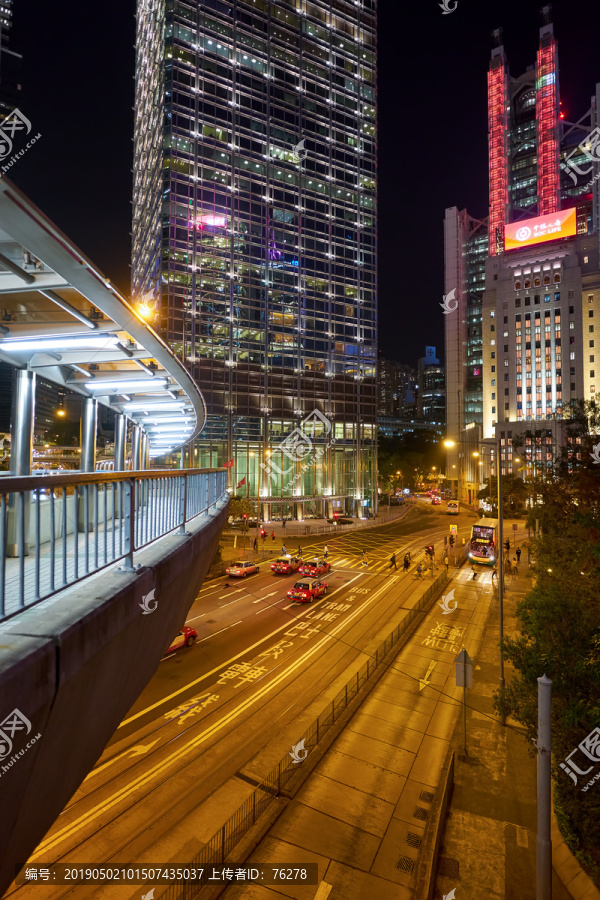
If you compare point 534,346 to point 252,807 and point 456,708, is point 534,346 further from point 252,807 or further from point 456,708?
point 252,807

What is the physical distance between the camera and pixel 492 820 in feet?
33.0

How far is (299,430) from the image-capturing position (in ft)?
180

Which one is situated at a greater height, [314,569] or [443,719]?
[314,569]

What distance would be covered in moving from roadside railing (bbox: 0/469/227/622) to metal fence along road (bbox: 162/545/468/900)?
6.10m

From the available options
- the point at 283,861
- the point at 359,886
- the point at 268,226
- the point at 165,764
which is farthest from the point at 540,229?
the point at 283,861

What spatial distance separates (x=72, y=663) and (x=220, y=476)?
10.7m

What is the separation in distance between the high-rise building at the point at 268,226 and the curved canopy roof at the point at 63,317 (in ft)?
129

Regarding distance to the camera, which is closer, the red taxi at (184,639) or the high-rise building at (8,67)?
the red taxi at (184,639)

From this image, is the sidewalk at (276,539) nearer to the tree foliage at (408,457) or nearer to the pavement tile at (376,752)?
the pavement tile at (376,752)

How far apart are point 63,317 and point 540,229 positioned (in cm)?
9516

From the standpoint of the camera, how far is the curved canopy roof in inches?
159

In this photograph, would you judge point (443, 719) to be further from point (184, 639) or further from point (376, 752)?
point (184, 639)

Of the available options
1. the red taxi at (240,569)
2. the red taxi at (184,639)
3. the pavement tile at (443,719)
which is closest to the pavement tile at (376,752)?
the pavement tile at (443,719)

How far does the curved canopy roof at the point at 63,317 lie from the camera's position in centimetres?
405
